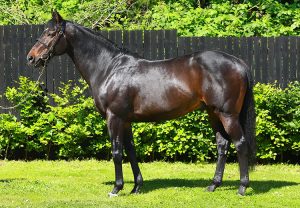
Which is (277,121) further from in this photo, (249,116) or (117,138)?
(117,138)

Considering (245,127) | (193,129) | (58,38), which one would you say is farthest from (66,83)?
(245,127)

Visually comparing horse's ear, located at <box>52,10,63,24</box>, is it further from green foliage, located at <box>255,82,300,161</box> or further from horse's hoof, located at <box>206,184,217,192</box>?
green foliage, located at <box>255,82,300,161</box>

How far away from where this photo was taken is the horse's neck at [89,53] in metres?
10.2

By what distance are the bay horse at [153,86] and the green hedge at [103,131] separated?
2.60m

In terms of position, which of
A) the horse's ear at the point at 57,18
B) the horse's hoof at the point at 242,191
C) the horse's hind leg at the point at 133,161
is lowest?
the horse's hoof at the point at 242,191

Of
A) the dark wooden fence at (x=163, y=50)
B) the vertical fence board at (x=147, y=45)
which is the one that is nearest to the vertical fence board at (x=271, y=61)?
the dark wooden fence at (x=163, y=50)

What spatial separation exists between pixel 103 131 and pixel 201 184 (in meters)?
2.82

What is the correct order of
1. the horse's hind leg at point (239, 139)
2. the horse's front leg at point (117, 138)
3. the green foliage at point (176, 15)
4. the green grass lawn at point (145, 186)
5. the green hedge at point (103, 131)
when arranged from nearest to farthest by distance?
the green grass lawn at point (145, 186) → the horse's hind leg at point (239, 139) → the horse's front leg at point (117, 138) → the green hedge at point (103, 131) → the green foliage at point (176, 15)

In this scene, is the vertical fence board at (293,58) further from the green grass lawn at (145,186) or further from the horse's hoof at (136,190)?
the horse's hoof at (136,190)

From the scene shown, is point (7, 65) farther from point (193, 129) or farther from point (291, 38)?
point (291, 38)

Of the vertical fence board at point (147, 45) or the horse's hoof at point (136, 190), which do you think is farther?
the vertical fence board at point (147, 45)

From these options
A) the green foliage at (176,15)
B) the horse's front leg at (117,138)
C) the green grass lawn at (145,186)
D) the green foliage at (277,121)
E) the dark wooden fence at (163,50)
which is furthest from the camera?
the green foliage at (176,15)

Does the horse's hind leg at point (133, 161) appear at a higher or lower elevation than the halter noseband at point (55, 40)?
lower

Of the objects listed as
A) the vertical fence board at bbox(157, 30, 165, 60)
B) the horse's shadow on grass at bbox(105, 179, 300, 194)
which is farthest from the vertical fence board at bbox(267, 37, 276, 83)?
the horse's shadow on grass at bbox(105, 179, 300, 194)
